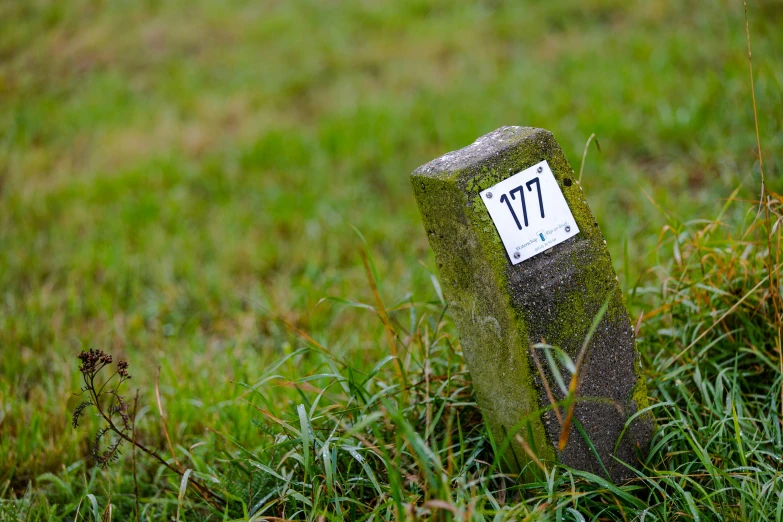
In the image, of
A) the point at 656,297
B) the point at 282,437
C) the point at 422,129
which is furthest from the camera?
the point at 422,129

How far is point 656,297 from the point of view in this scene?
2422 mm

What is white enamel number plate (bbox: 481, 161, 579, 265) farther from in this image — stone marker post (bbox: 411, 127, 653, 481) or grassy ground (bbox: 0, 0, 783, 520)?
grassy ground (bbox: 0, 0, 783, 520)

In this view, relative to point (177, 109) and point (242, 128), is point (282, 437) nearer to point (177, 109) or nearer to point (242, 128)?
point (242, 128)

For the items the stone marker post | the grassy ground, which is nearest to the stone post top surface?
the stone marker post

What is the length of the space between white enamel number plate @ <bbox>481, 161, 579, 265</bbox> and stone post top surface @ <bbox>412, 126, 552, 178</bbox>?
0.07m

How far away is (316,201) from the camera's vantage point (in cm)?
390

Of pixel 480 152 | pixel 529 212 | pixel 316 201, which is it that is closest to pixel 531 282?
pixel 529 212

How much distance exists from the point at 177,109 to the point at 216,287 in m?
2.52

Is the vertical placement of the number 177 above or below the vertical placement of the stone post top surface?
below

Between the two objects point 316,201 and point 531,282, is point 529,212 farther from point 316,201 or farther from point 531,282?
point 316,201

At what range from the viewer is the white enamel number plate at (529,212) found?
57.7 inches

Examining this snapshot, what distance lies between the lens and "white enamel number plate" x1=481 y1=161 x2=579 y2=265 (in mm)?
1466

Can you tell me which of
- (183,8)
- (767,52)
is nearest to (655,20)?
(767,52)

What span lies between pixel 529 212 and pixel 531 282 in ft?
0.57
